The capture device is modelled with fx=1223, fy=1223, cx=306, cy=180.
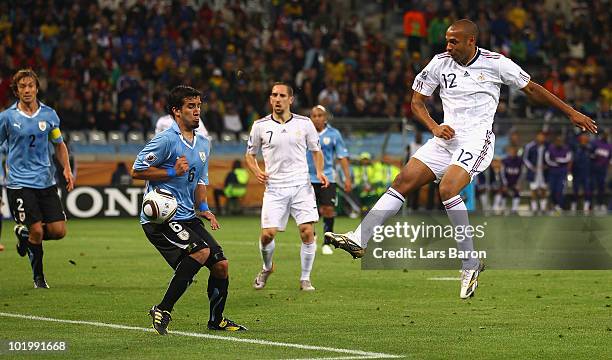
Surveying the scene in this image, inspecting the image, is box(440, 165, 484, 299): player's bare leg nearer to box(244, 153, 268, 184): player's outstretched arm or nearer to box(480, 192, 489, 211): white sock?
box(244, 153, 268, 184): player's outstretched arm

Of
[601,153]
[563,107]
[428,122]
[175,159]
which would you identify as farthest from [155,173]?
[601,153]

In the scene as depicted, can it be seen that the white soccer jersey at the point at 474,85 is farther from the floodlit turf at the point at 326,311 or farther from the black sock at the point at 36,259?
the black sock at the point at 36,259

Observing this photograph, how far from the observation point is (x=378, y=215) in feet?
37.6

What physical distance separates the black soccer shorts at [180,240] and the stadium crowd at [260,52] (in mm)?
19956

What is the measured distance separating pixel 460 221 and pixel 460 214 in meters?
0.08

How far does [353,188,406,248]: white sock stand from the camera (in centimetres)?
1123

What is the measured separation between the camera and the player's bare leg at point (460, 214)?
1138cm

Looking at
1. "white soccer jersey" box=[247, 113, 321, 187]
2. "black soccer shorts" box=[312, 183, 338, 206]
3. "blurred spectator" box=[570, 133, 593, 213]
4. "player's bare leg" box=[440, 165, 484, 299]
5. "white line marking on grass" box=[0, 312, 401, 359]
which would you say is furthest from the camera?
"blurred spectator" box=[570, 133, 593, 213]

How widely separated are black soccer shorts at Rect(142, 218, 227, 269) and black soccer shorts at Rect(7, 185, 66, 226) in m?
4.24

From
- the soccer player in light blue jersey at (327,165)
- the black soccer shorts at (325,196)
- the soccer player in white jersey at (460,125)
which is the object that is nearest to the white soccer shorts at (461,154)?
the soccer player in white jersey at (460,125)

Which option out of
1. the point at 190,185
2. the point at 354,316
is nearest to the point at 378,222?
the point at 354,316

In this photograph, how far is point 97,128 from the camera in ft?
97.1

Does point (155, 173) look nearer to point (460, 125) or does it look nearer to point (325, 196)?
point (460, 125)

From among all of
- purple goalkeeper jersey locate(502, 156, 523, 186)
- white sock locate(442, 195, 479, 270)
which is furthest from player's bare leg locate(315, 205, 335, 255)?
purple goalkeeper jersey locate(502, 156, 523, 186)
